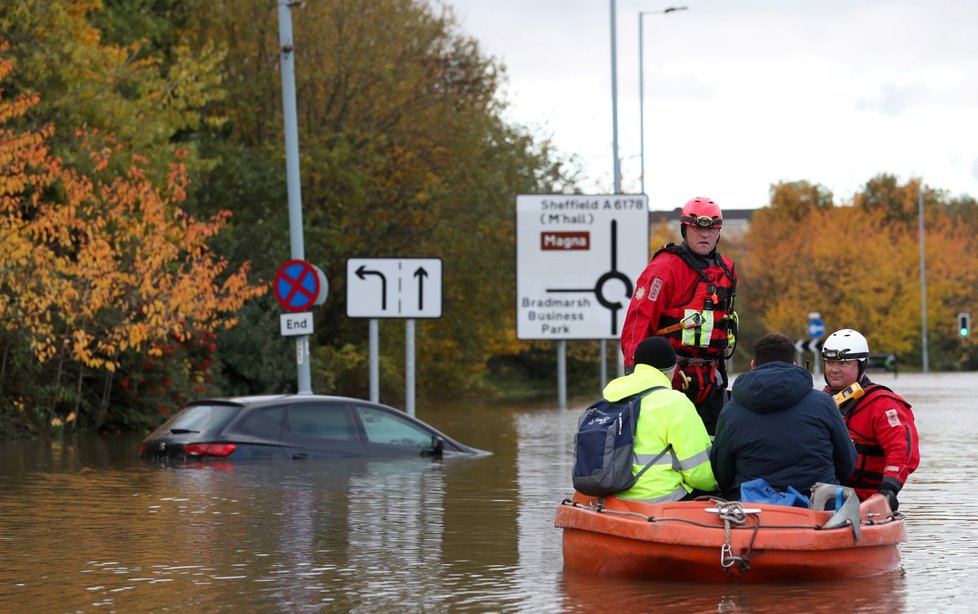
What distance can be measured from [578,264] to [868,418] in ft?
59.8

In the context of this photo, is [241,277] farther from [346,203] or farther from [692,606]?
[692,606]

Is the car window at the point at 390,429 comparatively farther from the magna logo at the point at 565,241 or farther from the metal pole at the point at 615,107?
the metal pole at the point at 615,107

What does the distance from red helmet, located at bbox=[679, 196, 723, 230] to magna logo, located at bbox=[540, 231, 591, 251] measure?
59.0 ft

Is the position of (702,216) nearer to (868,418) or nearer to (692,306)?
(692,306)

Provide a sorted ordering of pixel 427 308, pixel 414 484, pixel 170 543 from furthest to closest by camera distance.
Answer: pixel 427 308
pixel 414 484
pixel 170 543

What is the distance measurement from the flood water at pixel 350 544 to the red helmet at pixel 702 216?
223 cm

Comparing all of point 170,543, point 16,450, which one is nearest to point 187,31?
point 16,450

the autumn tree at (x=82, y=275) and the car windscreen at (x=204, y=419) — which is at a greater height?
the autumn tree at (x=82, y=275)

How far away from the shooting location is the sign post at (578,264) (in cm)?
2948

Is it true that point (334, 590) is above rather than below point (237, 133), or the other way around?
below

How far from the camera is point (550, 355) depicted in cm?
6038

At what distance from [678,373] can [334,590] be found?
2.55m

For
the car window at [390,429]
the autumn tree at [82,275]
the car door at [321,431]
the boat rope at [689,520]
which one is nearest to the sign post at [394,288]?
the car window at [390,429]

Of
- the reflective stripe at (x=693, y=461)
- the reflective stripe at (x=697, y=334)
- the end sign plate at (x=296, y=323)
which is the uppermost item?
the end sign plate at (x=296, y=323)
